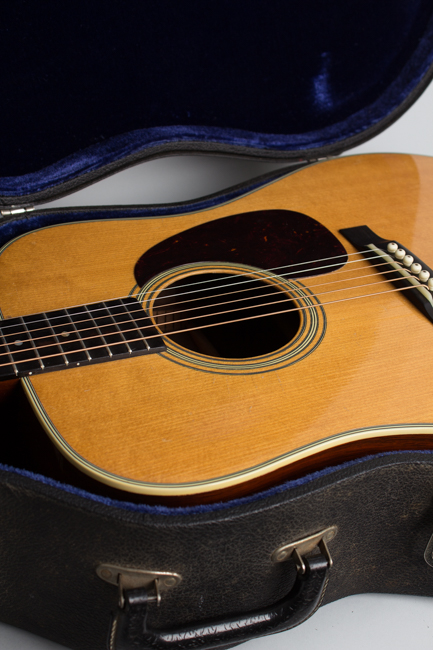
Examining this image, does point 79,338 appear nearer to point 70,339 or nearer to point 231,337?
point 70,339

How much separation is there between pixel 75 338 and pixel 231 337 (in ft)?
1.21

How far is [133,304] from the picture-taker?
2.98 feet

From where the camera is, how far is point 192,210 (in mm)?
1204

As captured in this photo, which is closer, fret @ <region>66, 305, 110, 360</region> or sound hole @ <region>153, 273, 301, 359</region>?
fret @ <region>66, 305, 110, 360</region>

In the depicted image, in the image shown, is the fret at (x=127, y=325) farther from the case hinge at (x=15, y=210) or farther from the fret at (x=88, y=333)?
the case hinge at (x=15, y=210)

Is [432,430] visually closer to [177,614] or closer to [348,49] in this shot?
[177,614]

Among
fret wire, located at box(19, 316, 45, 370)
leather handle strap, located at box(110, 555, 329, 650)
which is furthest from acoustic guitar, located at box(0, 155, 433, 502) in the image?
leather handle strap, located at box(110, 555, 329, 650)

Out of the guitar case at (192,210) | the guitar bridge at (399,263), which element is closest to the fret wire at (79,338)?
the guitar case at (192,210)

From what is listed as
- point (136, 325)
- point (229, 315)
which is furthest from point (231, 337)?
point (136, 325)

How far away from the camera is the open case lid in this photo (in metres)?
1.01

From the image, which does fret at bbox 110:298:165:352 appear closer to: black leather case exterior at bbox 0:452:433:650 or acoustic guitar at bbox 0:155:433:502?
acoustic guitar at bbox 0:155:433:502

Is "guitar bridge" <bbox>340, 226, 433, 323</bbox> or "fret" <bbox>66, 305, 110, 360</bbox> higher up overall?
"guitar bridge" <bbox>340, 226, 433, 323</bbox>

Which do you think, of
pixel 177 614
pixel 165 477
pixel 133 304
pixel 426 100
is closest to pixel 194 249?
pixel 133 304

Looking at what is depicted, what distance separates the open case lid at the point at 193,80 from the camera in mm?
1009
